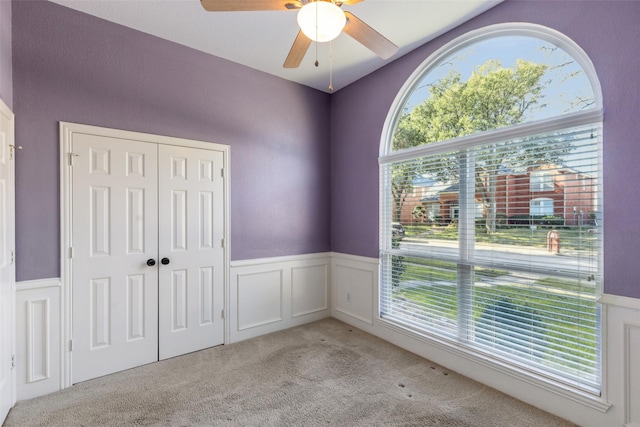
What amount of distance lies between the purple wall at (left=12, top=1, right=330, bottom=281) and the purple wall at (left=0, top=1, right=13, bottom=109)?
53 millimetres

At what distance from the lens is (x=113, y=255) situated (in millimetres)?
2498

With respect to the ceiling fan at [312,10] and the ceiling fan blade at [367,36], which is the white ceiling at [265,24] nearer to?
the ceiling fan blade at [367,36]

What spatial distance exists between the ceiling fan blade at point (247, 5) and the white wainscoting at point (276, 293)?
231cm

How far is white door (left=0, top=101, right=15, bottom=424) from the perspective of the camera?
190 cm

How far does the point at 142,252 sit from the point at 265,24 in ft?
7.38

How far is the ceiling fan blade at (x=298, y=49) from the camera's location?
1758mm

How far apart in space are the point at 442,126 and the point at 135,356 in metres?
3.46

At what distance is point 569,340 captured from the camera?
199 centimetres

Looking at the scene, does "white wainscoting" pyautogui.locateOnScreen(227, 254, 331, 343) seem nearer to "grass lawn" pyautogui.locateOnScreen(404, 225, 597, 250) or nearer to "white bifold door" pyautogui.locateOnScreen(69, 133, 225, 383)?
"white bifold door" pyautogui.locateOnScreen(69, 133, 225, 383)

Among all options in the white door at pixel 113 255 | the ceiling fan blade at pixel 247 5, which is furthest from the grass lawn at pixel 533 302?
the white door at pixel 113 255

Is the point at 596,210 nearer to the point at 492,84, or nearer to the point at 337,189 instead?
the point at 492,84

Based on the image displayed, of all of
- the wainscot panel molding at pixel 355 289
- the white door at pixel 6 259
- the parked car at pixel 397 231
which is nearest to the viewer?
the white door at pixel 6 259

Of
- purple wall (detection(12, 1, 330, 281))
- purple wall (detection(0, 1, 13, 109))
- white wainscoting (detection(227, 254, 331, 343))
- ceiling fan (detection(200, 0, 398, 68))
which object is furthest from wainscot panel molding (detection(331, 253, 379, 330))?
purple wall (detection(0, 1, 13, 109))

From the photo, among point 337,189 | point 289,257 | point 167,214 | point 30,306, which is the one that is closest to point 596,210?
point 337,189
